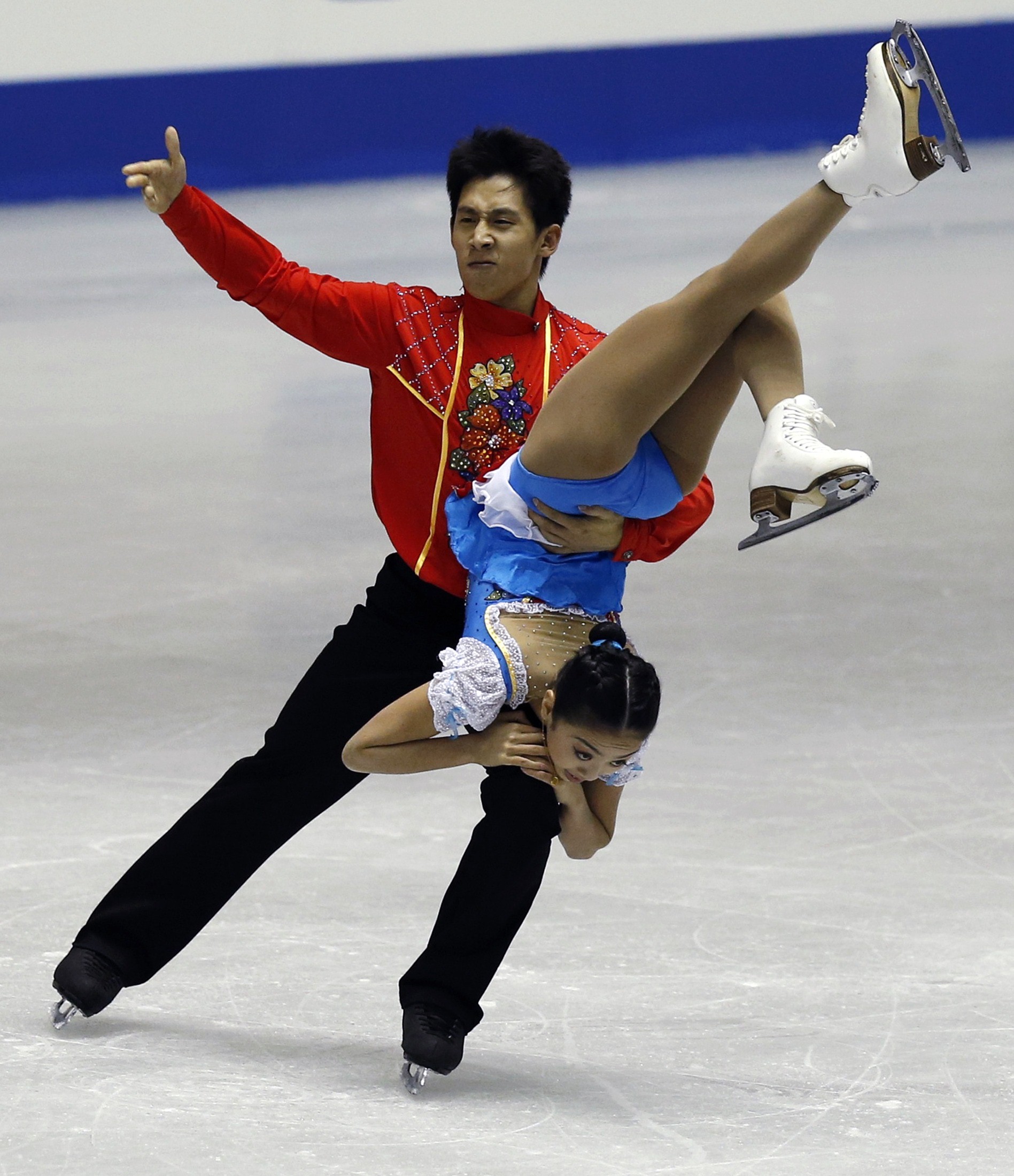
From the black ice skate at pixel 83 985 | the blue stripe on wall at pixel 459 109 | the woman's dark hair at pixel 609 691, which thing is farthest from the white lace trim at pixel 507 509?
the blue stripe on wall at pixel 459 109

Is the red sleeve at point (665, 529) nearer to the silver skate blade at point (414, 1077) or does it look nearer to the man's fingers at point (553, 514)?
the man's fingers at point (553, 514)

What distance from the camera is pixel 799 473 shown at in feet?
7.17

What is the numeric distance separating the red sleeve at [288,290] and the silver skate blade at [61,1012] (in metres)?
1.02

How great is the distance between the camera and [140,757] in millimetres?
3961

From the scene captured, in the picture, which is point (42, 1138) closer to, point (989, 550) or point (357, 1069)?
point (357, 1069)

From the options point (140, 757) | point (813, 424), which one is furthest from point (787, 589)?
point (813, 424)

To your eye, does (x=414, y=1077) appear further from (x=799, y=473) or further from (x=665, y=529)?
(x=799, y=473)

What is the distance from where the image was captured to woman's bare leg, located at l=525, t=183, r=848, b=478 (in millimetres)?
2244

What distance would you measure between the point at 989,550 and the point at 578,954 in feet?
8.31

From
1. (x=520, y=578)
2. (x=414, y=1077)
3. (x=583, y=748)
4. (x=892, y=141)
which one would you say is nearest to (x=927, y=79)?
(x=892, y=141)

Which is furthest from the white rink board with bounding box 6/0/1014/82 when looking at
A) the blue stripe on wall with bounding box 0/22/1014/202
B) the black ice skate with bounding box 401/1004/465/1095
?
the black ice skate with bounding box 401/1004/465/1095

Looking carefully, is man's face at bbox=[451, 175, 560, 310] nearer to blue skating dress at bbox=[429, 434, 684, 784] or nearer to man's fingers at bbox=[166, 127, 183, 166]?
blue skating dress at bbox=[429, 434, 684, 784]

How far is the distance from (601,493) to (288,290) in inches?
21.9

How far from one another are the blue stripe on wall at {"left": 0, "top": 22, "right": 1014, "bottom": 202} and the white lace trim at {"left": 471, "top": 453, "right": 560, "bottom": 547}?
31.5ft
